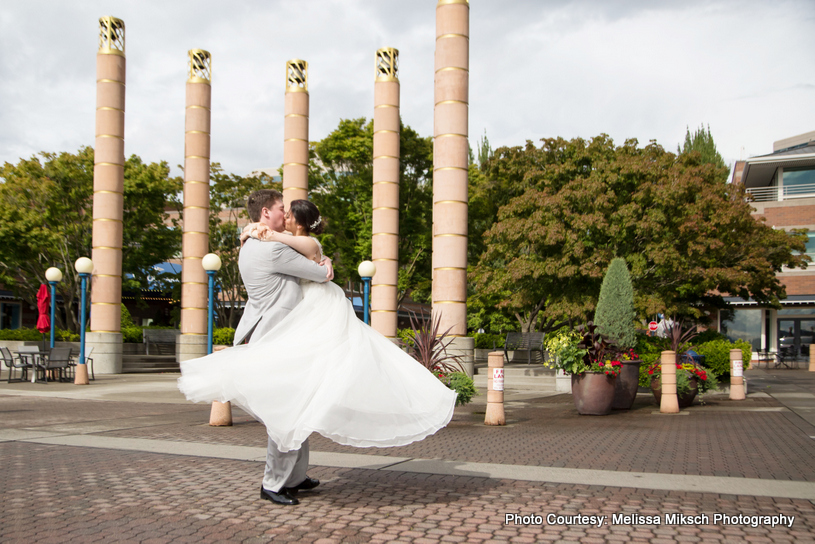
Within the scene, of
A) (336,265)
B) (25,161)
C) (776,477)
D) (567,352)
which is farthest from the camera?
(336,265)

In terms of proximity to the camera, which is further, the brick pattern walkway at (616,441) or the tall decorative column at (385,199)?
the tall decorative column at (385,199)

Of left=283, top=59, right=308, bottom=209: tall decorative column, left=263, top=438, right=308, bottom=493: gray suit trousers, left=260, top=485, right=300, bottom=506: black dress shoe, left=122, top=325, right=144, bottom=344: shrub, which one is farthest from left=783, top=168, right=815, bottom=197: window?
left=260, top=485, right=300, bottom=506: black dress shoe

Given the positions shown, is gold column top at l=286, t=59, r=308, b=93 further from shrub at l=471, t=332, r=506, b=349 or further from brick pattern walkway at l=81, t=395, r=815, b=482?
brick pattern walkway at l=81, t=395, r=815, b=482

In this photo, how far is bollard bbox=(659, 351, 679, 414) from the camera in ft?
41.4

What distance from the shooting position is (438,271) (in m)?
20.9

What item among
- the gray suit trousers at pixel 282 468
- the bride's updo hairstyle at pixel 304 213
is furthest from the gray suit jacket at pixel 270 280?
the gray suit trousers at pixel 282 468

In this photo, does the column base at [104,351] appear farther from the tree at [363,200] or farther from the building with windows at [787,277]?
the building with windows at [787,277]

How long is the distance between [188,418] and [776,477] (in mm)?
8644

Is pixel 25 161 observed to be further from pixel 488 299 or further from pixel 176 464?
pixel 176 464

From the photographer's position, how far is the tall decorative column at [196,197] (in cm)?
2925

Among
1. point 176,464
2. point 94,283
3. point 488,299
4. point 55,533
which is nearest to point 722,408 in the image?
point 176,464

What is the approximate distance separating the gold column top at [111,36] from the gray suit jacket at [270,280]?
80.6ft

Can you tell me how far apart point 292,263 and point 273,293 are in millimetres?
281

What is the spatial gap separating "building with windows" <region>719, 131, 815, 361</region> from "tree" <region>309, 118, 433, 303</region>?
774 inches
